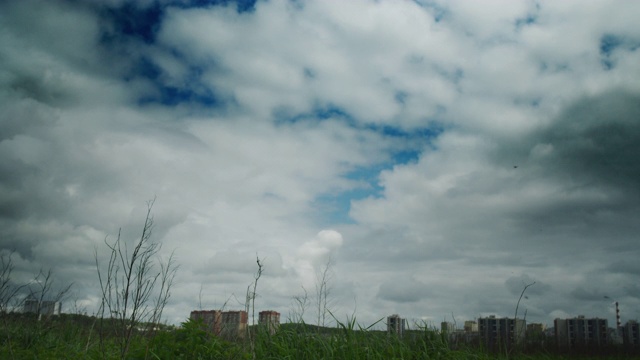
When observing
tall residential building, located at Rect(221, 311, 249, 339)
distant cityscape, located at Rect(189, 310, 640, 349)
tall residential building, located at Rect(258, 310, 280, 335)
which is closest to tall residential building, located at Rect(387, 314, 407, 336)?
distant cityscape, located at Rect(189, 310, 640, 349)

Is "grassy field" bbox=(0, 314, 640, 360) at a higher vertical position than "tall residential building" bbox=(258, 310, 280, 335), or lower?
lower

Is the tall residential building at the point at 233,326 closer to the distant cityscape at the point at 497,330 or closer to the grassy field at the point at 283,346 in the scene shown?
the distant cityscape at the point at 497,330

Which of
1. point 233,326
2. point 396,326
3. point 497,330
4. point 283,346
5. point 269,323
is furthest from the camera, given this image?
point 497,330

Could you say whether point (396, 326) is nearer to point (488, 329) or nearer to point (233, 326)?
point (233, 326)

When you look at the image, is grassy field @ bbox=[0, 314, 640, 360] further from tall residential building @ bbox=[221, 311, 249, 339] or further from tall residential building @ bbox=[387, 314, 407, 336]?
tall residential building @ bbox=[221, 311, 249, 339]

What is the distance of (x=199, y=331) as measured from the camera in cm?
731

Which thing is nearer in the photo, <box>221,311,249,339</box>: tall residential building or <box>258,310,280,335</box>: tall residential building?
<box>258,310,280,335</box>: tall residential building

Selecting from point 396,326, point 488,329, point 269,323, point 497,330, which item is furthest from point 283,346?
point 488,329

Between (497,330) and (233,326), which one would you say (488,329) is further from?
(233,326)

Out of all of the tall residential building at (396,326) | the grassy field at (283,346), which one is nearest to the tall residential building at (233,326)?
the grassy field at (283,346)

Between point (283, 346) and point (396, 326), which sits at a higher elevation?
point (396, 326)

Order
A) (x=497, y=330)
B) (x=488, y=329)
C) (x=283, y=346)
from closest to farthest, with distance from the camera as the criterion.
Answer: (x=283, y=346)
(x=497, y=330)
(x=488, y=329)

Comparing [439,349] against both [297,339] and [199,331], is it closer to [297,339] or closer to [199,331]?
[297,339]

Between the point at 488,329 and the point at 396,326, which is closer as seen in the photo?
the point at 396,326
